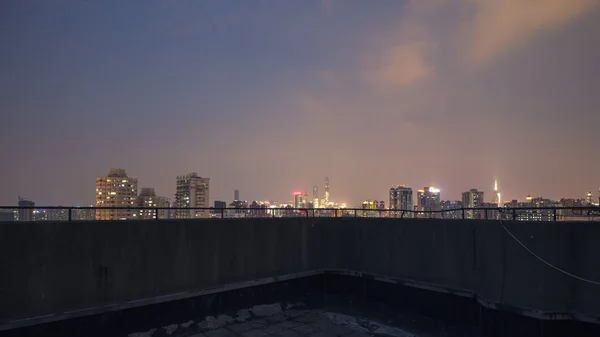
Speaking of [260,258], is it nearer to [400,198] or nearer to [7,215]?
[7,215]

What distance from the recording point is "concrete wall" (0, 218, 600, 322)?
7.24 metres

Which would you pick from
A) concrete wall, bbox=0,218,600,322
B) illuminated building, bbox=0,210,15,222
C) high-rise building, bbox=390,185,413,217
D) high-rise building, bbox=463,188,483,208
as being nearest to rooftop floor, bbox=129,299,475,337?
concrete wall, bbox=0,218,600,322

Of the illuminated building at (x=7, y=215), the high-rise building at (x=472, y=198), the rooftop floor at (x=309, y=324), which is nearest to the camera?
the illuminated building at (x=7, y=215)

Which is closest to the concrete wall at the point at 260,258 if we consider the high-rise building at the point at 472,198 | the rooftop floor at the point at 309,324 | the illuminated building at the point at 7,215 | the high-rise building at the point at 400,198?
the illuminated building at the point at 7,215

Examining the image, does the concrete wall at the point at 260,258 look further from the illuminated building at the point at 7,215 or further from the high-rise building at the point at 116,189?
the high-rise building at the point at 116,189

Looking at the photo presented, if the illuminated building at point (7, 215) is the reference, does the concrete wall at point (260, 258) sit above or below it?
below

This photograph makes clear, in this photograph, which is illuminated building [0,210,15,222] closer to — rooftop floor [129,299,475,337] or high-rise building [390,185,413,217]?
rooftop floor [129,299,475,337]

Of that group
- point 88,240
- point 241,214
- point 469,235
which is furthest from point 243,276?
point 469,235

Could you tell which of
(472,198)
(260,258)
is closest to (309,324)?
(260,258)

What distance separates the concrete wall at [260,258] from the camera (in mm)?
7242

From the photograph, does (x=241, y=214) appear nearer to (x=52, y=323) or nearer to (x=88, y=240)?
Result: (x=88, y=240)

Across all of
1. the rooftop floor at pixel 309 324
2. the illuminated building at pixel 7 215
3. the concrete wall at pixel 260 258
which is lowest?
the rooftop floor at pixel 309 324

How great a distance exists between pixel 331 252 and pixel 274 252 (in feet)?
6.77

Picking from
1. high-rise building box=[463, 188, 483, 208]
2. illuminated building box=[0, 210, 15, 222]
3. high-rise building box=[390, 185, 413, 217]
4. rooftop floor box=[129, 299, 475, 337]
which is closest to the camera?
illuminated building box=[0, 210, 15, 222]
